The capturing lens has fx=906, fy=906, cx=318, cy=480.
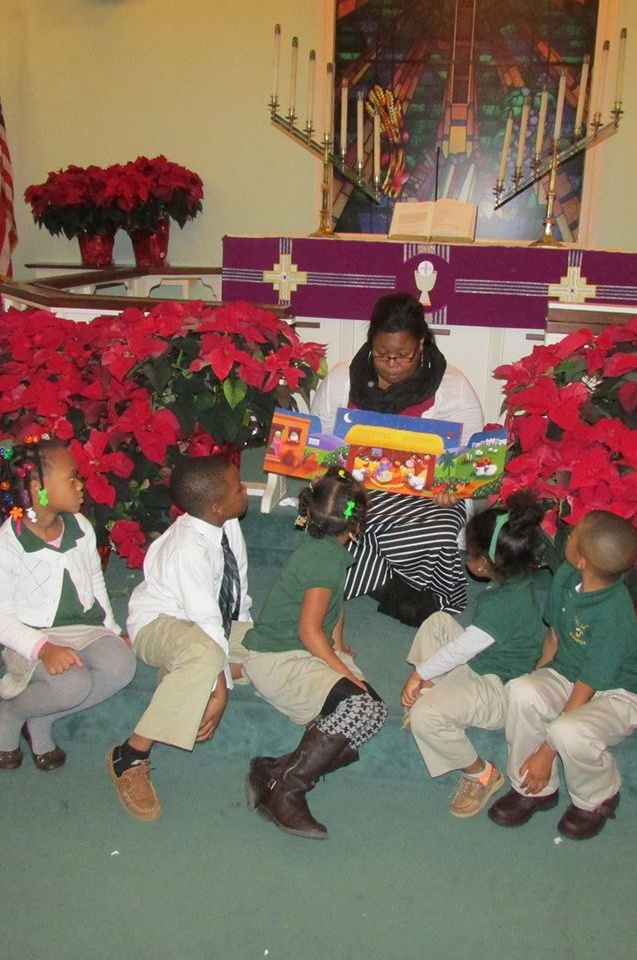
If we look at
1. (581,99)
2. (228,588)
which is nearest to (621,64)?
(581,99)

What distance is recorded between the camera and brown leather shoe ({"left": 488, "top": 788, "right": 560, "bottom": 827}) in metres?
2.30

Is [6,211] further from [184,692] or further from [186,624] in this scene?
[184,692]

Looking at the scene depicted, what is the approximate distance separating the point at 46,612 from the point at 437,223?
9.82 feet

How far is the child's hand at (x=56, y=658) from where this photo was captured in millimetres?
2312

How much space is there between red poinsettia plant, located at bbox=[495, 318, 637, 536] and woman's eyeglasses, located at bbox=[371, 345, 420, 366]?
439mm

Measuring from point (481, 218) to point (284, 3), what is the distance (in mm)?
2019

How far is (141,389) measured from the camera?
9.24ft

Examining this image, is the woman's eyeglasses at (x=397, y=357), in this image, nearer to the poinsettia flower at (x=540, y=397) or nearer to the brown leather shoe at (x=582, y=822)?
the poinsettia flower at (x=540, y=397)

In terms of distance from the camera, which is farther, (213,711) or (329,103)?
(329,103)

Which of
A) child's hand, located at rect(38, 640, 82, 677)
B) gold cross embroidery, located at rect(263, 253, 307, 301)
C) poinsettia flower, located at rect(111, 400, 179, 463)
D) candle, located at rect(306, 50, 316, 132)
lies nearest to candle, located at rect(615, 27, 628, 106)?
candle, located at rect(306, 50, 316, 132)

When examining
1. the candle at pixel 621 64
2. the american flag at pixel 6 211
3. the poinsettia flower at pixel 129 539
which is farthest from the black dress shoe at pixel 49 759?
the candle at pixel 621 64

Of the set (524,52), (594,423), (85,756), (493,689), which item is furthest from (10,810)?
(524,52)

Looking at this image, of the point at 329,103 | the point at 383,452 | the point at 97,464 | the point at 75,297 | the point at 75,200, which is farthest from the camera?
the point at 329,103

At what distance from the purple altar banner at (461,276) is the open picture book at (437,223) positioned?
0.16 metres
